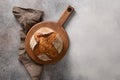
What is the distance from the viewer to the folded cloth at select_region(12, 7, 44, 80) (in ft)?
4.10

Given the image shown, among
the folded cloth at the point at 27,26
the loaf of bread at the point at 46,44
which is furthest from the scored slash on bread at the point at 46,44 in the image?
the folded cloth at the point at 27,26

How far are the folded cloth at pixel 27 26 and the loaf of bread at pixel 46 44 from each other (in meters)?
0.08

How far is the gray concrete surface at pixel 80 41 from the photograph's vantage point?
1240mm

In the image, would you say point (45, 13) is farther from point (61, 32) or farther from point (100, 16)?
point (100, 16)

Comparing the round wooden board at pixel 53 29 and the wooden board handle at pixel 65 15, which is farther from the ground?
the wooden board handle at pixel 65 15

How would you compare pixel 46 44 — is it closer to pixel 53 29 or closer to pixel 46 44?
pixel 46 44

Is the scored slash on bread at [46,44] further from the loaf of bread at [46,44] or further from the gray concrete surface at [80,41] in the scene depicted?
the gray concrete surface at [80,41]

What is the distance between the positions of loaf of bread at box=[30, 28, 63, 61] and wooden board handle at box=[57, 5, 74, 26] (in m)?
0.08

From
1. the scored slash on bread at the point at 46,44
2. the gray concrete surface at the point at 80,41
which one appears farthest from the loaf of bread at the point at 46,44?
the gray concrete surface at the point at 80,41

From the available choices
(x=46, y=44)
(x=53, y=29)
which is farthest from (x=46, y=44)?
(x=53, y=29)

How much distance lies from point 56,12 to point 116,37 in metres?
0.33

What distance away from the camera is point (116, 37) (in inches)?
48.8

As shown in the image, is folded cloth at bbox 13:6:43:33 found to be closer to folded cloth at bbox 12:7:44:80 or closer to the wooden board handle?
folded cloth at bbox 12:7:44:80

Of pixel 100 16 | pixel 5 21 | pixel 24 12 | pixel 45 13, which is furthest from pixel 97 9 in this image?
pixel 5 21
